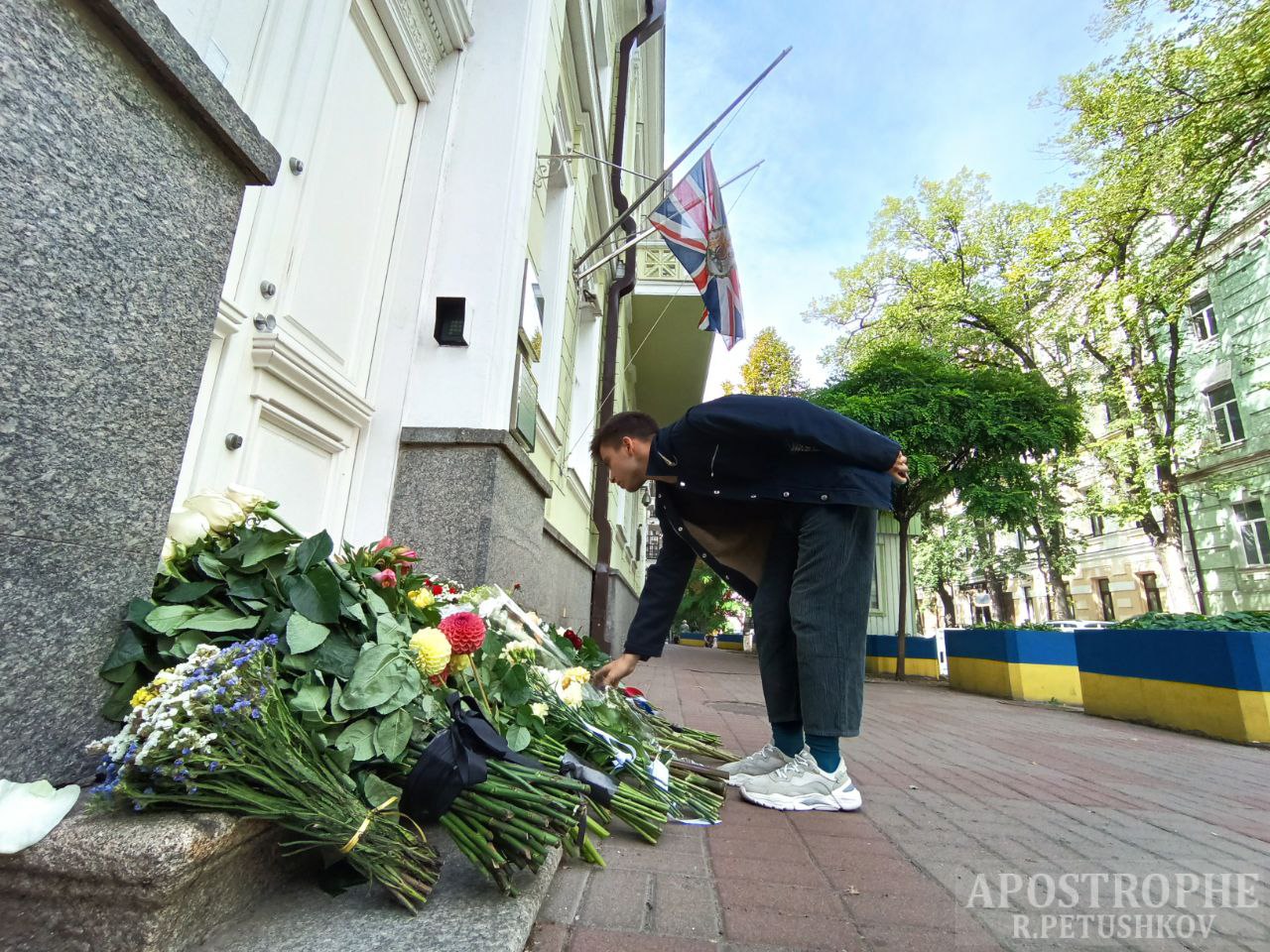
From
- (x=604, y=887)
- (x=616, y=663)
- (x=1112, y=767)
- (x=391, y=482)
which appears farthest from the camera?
(x=1112, y=767)

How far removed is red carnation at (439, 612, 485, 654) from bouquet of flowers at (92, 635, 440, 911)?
46 cm

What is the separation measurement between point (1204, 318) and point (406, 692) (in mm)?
27673

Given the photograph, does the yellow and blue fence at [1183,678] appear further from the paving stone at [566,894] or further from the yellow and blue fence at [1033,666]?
the paving stone at [566,894]

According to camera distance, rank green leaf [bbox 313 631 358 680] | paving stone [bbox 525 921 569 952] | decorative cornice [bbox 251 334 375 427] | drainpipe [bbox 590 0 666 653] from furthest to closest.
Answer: drainpipe [bbox 590 0 666 653] → decorative cornice [bbox 251 334 375 427] → green leaf [bbox 313 631 358 680] → paving stone [bbox 525 921 569 952]

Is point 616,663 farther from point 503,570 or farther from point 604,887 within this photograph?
point 503,570

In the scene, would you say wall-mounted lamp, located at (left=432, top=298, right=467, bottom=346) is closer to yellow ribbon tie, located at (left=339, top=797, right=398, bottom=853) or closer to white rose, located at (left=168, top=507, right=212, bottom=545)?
white rose, located at (left=168, top=507, right=212, bottom=545)

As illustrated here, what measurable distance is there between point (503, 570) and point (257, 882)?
240cm

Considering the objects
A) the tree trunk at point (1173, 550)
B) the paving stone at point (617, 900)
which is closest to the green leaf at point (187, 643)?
the paving stone at point (617, 900)

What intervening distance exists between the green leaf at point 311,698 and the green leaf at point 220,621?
0.23 m

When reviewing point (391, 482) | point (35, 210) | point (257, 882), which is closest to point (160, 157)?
point (35, 210)

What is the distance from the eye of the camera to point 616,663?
2512mm

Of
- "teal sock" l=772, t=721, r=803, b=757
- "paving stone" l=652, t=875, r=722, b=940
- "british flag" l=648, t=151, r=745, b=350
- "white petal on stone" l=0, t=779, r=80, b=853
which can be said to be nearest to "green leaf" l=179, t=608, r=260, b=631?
"white petal on stone" l=0, t=779, r=80, b=853

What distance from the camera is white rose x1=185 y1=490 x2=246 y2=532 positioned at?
168cm

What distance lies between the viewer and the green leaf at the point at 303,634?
1.43 meters
